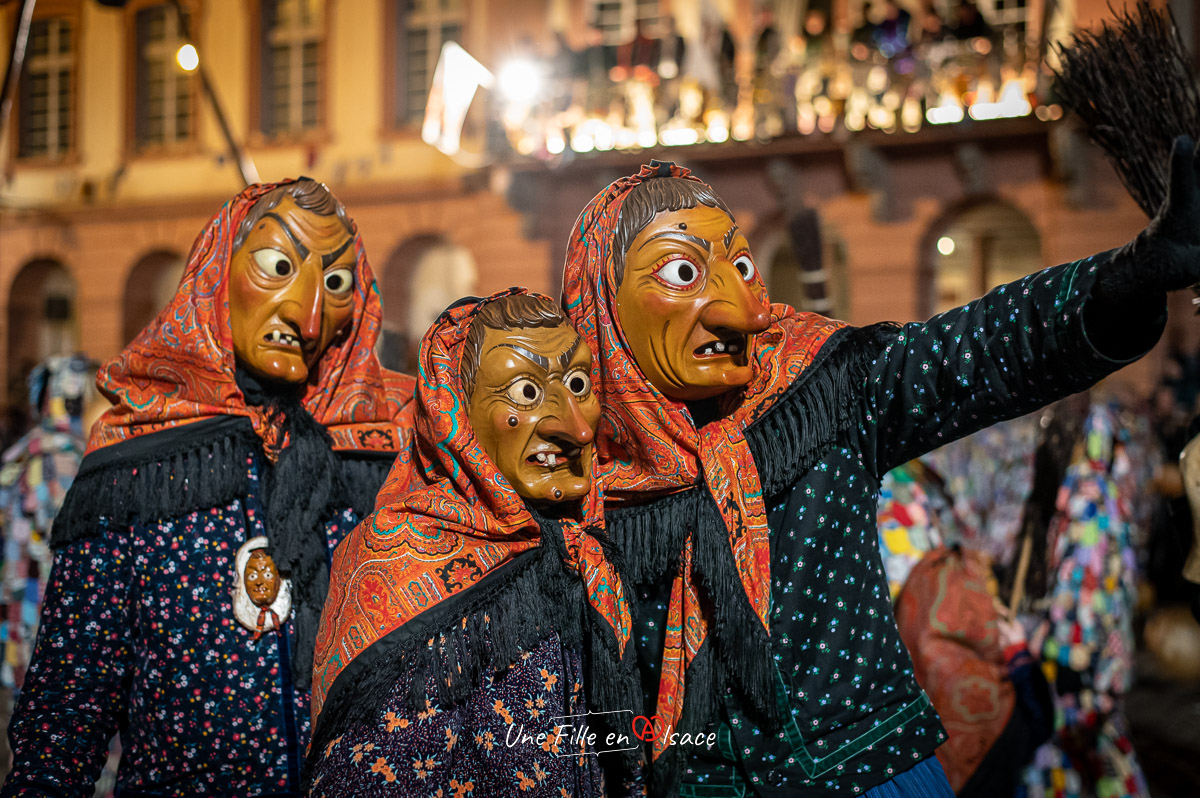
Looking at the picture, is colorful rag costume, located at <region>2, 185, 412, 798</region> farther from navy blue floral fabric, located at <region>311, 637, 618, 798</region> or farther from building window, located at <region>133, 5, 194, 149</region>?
building window, located at <region>133, 5, 194, 149</region>

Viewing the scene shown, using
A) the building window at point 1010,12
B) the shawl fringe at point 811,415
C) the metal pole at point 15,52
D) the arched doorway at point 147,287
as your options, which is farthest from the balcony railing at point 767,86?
the shawl fringe at point 811,415

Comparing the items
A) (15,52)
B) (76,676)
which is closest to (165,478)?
(76,676)

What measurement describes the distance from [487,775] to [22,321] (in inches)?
634

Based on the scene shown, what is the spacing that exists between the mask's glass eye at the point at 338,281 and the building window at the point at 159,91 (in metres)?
13.8

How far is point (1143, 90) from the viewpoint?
1997 millimetres

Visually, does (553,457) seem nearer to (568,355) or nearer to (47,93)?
(568,355)

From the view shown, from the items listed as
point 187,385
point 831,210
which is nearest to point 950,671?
point 187,385

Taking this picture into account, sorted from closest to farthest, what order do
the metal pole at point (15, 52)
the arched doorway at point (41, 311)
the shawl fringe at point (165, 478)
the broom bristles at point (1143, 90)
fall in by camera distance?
the broom bristles at point (1143, 90) → the shawl fringe at point (165, 478) → the metal pole at point (15, 52) → the arched doorway at point (41, 311)

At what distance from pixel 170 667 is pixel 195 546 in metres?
0.22

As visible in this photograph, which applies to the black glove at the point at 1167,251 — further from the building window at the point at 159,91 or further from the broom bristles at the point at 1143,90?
the building window at the point at 159,91

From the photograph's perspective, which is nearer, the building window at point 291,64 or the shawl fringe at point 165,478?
the shawl fringe at point 165,478

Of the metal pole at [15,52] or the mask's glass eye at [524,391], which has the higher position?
the metal pole at [15,52]

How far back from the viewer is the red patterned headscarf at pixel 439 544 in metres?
1.71

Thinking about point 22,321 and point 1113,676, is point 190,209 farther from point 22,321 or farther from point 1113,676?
point 1113,676
